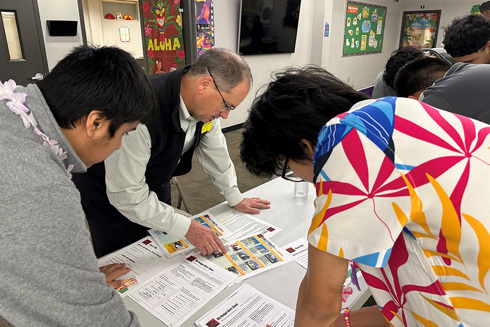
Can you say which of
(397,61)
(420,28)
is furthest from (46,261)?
(420,28)

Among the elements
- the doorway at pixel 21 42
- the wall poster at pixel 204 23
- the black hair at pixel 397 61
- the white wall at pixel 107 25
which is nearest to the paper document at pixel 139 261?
the black hair at pixel 397 61

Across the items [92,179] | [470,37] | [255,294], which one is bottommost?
[255,294]

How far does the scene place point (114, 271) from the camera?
1.07 metres

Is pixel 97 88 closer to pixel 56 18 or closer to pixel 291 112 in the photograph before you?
pixel 291 112

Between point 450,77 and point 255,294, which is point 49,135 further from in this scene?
point 450,77

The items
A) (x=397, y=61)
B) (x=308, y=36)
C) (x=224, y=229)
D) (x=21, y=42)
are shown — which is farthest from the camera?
(x=308, y=36)

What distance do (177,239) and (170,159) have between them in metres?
0.35

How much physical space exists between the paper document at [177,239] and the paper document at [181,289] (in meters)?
0.07

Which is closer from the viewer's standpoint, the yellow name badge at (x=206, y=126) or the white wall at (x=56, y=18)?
the yellow name badge at (x=206, y=126)

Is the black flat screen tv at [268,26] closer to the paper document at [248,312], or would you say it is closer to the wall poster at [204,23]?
the wall poster at [204,23]

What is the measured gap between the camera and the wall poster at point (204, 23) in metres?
4.07

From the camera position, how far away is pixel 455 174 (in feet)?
1.76

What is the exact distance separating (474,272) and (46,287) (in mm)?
700

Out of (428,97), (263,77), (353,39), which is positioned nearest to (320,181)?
(428,97)
